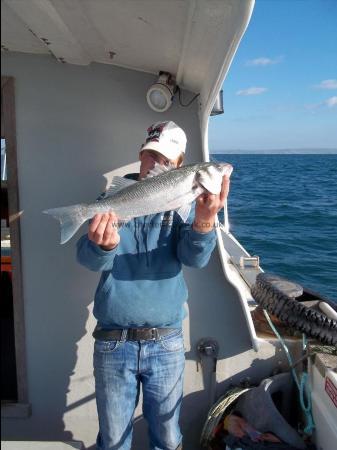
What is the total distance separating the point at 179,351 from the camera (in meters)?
3.04

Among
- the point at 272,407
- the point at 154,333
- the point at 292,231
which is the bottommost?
the point at 292,231

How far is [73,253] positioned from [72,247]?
6 centimetres

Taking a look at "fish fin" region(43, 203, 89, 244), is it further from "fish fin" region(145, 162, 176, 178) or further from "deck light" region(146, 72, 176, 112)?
"deck light" region(146, 72, 176, 112)

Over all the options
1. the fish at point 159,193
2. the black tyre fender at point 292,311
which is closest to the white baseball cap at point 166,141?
the fish at point 159,193

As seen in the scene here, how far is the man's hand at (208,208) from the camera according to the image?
264 centimetres

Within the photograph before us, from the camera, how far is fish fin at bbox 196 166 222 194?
261 cm

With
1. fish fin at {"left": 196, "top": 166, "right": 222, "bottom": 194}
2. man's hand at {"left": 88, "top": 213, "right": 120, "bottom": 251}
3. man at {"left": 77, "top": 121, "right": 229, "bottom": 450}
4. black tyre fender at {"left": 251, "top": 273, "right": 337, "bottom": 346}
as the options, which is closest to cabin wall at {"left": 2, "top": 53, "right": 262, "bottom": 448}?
black tyre fender at {"left": 251, "top": 273, "right": 337, "bottom": 346}

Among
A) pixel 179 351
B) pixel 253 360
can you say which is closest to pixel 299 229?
pixel 253 360

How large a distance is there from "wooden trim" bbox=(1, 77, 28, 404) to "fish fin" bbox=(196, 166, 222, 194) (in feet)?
6.30

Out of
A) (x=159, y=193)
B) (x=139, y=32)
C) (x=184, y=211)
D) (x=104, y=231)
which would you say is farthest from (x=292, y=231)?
(x=104, y=231)

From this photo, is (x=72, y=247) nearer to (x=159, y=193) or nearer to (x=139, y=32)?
(x=159, y=193)

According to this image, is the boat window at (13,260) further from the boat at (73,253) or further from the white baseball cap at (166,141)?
the white baseball cap at (166,141)

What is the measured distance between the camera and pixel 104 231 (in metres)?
2.53

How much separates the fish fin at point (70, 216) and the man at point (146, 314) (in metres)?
0.11
